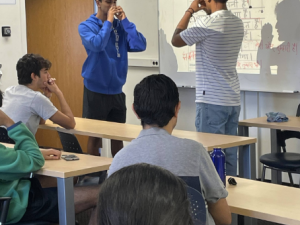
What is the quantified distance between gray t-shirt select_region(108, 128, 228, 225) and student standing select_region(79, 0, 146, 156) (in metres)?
2.26

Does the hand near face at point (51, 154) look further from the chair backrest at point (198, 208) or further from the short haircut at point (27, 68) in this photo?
the chair backrest at point (198, 208)

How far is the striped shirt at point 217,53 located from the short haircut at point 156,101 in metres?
1.52

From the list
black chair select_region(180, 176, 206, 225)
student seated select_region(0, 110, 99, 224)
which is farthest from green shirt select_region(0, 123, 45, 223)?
black chair select_region(180, 176, 206, 225)

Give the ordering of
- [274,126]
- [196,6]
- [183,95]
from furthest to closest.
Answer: [183,95], [274,126], [196,6]

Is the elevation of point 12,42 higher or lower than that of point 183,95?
higher

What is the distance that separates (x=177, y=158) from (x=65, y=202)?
2.52 feet

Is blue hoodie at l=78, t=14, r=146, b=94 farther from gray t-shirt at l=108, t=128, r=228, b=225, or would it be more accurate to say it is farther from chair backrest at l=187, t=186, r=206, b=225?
chair backrest at l=187, t=186, r=206, b=225

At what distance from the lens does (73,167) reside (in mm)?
2256

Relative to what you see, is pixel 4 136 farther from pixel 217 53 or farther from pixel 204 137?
pixel 217 53

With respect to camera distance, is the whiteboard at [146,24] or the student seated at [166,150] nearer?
the student seated at [166,150]

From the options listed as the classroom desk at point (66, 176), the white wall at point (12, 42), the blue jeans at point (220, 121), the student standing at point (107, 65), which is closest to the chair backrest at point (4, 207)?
the classroom desk at point (66, 176)

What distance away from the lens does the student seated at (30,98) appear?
3.07 m

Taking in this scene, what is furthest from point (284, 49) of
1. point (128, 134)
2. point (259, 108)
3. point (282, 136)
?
point (128, 134)

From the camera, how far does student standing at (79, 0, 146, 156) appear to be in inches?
152
